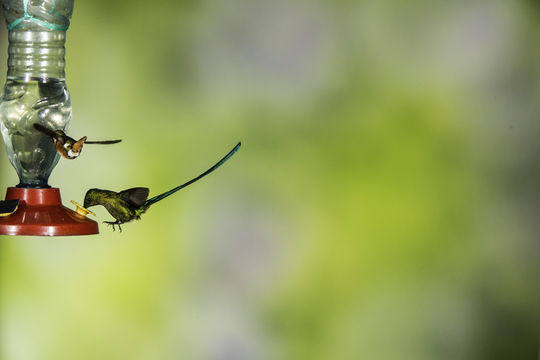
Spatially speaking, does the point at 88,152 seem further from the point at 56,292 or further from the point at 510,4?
the point at 510,4

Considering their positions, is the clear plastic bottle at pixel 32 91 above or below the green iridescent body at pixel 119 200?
above

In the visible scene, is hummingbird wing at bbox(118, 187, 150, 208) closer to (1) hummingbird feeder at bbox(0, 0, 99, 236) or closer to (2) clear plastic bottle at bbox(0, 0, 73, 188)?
(1) hummingbird feeder at bbox(0, 0, 99, 236)

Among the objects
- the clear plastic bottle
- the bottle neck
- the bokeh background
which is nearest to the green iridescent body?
the clear plastic bottle

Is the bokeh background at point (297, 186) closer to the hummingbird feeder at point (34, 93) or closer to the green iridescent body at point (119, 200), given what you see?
the hummingbird feeder at point (34, 93)

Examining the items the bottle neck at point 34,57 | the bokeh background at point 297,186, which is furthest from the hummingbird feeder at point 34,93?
the bokeh background at point 297,186

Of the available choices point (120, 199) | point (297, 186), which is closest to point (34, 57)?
point (120, 199)

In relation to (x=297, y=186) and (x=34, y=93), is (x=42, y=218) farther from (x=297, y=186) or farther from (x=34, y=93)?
(x=297, y=186)

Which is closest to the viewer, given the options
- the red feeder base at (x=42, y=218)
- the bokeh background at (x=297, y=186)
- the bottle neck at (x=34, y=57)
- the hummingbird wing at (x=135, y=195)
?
the red feeder base at (x=42, y=218)
